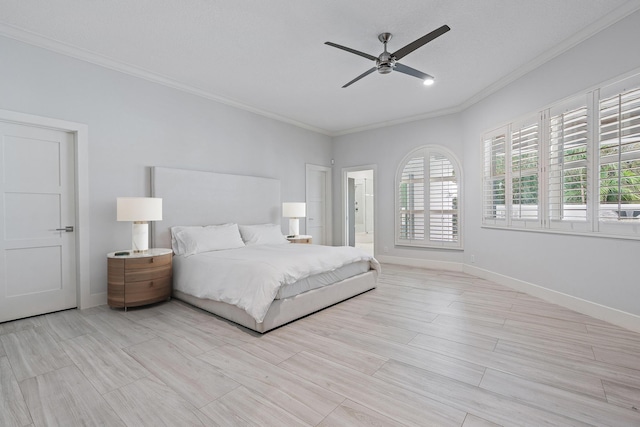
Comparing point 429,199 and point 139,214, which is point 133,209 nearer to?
point 139,214

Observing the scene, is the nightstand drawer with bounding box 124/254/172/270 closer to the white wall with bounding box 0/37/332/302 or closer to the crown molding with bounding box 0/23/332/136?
the white wall with bounding box 0/37/332/302

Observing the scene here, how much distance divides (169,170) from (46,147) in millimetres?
1267

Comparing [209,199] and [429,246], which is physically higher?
[209,199]

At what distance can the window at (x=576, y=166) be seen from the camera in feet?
9.12

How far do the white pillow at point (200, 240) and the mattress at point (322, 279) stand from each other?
1.54 m

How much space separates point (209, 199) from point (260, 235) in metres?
0.96

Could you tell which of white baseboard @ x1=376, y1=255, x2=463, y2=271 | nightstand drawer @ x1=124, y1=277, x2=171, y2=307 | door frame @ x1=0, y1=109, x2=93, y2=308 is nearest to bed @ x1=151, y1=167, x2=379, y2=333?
nightstand drawer @ x1=124, y1=277, x2=171, y2=307

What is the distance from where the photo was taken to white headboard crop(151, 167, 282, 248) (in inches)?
162

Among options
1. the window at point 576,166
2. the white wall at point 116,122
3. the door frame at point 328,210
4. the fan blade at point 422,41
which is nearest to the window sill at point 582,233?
the window at point 576,166

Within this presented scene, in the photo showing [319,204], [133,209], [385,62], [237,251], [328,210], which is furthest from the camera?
[328,210]

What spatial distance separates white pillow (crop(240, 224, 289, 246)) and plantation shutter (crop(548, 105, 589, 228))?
380cm

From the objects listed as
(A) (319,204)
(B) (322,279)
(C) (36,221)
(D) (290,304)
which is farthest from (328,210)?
(C) (36,221)

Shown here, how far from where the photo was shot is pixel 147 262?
3465mm

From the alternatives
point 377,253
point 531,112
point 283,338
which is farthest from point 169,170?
point 531,112
